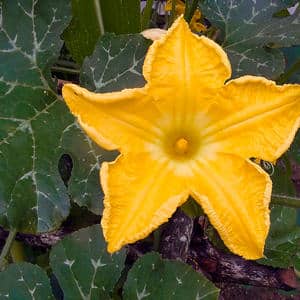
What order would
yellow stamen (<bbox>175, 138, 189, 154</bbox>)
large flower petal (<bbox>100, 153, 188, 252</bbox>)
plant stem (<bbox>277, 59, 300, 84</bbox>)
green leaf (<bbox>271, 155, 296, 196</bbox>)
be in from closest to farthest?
large flower petal (<bbox>100, 153, 188, 252</bbox>) < yellow stamen (<bbox>175, 138, 189, 154</bbox>) < plant stem (<bbox>277, 59, 300, 84</bbox>) < green leaf (<bbox>271, 155, 296, 196</bbox>)

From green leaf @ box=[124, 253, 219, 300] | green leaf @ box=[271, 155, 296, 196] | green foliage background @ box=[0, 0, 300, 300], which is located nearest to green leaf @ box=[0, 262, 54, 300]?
green foliage background @ box=[0, 0, 300, 300]

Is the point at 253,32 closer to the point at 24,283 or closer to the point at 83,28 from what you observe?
the point at 83,28

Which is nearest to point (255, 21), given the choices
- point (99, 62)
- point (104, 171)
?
point (99, 62)

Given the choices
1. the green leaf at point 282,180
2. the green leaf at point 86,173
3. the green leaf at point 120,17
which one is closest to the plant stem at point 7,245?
the green leaf at point 86,173

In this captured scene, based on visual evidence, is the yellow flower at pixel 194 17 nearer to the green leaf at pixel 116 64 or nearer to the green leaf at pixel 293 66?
the green leaf at pixel 293 66

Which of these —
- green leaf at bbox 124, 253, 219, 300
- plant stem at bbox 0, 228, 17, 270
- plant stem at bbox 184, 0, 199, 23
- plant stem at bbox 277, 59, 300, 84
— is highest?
plant stem at bbox 184, 0, 199, 23

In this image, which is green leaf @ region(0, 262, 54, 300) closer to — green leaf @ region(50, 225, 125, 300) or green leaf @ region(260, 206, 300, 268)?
green leaf @ region(50, 225, 125, 300)

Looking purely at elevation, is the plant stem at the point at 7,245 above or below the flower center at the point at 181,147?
below

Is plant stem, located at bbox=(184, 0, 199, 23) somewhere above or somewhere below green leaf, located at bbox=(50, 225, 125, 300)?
above
